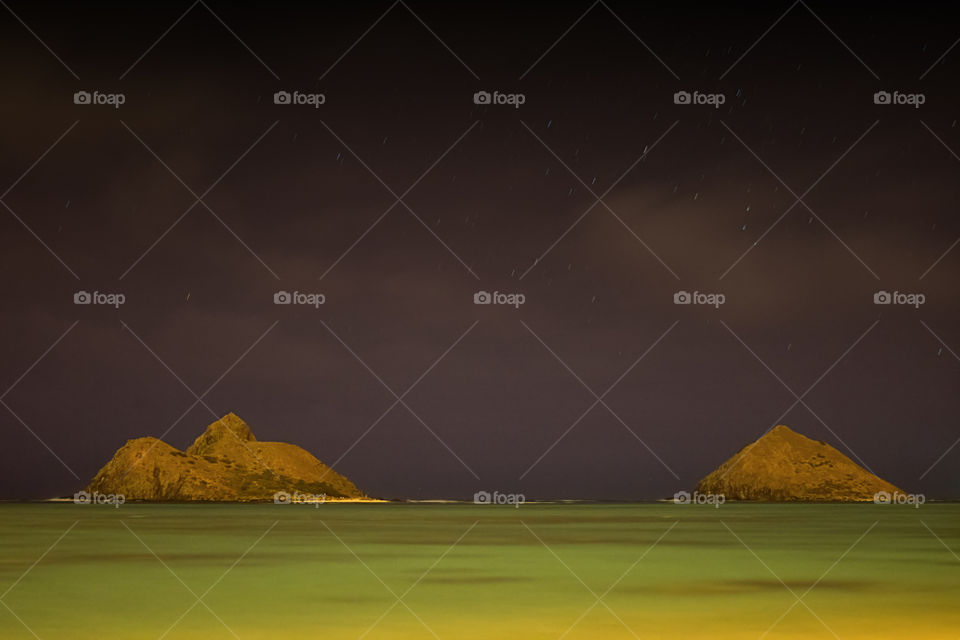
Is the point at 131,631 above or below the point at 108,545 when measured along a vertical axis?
below

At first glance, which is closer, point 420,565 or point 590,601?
point 590,601

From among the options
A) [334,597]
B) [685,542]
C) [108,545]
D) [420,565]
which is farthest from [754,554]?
[108,545]

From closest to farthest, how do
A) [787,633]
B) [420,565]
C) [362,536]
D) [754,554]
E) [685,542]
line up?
[787,633]
[420,565]
[754,554]
[685,542]
[362,536]

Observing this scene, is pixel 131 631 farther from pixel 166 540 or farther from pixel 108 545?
pixel 166 540

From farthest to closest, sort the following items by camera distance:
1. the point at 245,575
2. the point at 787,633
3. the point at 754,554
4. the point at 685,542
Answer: the point at 685,542
the point at 754,554
the point at 245,575
the point at 787,633

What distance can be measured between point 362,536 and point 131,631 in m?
36.4

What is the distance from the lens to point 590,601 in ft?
77.2

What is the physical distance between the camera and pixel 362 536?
54.8 m

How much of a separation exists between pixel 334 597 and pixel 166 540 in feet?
85.1

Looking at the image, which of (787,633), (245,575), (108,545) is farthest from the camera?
(108,545)

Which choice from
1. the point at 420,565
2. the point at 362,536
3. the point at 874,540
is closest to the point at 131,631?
the point at 420,565


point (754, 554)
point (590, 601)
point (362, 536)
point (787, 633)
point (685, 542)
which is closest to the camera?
point (787, 633)

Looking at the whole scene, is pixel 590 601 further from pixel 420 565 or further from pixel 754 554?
pixel 754 554

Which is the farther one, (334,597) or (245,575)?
(245,575)
